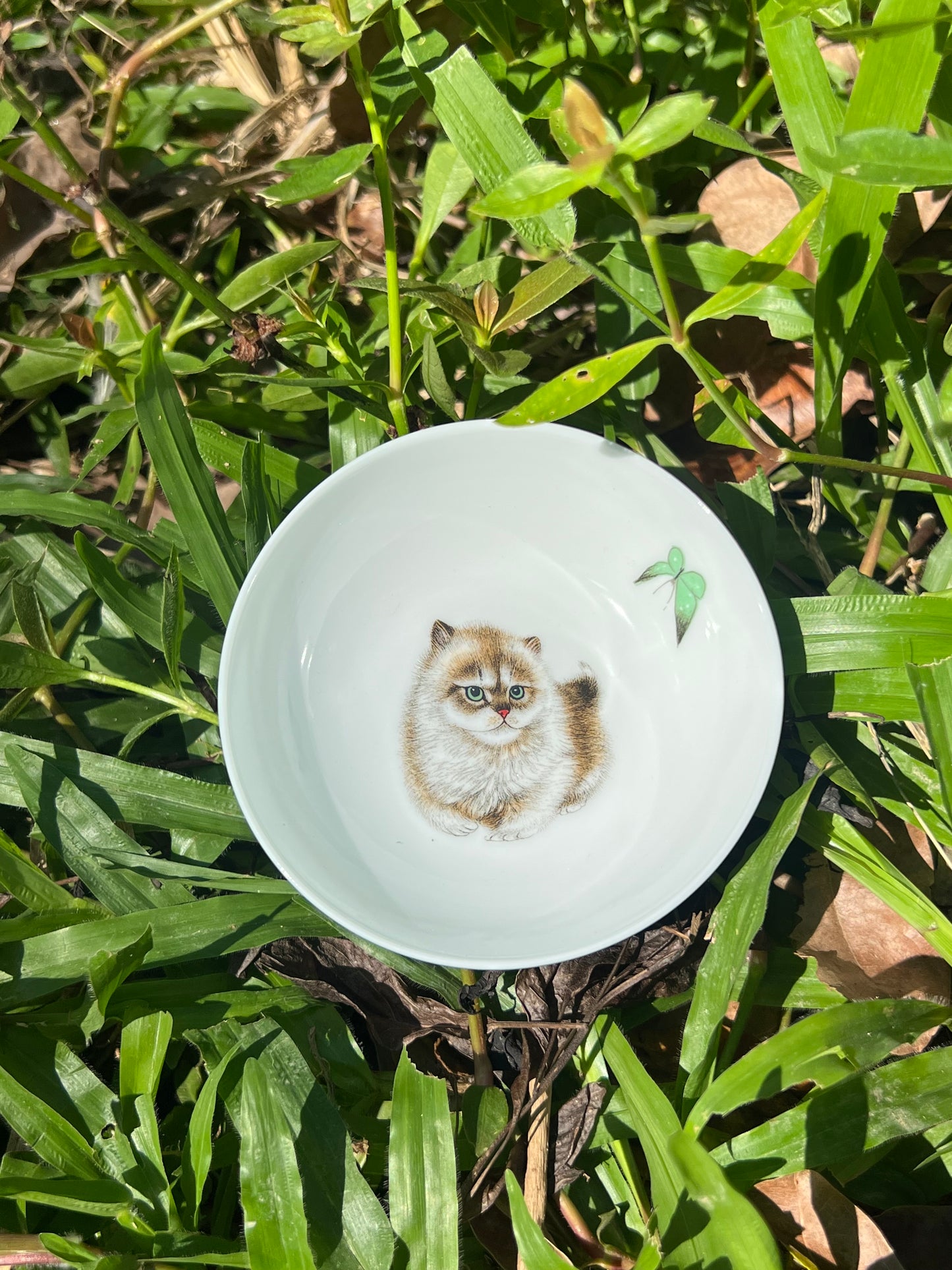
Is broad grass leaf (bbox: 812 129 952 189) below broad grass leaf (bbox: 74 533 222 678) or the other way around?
the other way around

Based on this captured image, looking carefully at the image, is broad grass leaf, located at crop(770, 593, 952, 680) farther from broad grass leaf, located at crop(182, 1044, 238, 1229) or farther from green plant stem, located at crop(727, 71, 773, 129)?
broad grass leaf, located at crop(182, 1044, 238, 1229)

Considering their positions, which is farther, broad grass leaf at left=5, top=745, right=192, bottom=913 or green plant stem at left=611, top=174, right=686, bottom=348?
broad grass leaf at left=5, top=745, right=192, bottom=913

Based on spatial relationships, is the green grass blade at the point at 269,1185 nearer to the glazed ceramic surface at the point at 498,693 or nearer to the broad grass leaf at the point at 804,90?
the glazed ceramic surface at the point at 498,693

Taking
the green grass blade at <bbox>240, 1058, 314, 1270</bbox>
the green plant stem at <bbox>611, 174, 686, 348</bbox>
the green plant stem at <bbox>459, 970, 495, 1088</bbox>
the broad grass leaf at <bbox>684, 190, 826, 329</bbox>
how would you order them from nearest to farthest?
1. the green plant stem at <bbox>611, 174, 686, 348</bbox>
2. the broad grass leaf at <bbox>684, 190, 826, 329</bbox>
3. the green grass blade at <bbox>240, 1058, 314, 1270</bbox>
4. the green plant stem at <bbox>459, 970, 495, 1088</bbox>

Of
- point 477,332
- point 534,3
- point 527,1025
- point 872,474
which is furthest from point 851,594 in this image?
point 534,3

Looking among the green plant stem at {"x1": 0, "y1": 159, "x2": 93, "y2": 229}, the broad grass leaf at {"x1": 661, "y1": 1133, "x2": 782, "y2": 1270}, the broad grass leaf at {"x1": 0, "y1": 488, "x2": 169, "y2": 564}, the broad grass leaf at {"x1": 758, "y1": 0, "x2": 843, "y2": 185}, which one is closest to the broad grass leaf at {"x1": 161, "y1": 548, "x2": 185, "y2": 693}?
the broad grass leaf at {"x1": 0, "y1": 488, "x2": 169, "y2": 564}

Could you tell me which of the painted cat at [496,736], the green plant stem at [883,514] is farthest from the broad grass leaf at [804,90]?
the painted cat at [496,736]

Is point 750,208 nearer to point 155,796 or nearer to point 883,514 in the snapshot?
point 883,514

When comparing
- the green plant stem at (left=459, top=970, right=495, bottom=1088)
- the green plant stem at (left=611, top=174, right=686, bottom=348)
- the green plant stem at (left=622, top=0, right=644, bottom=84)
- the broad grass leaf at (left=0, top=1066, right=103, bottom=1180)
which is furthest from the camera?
the green plant stem at (left=622, top=0, right=644, bottom=84)
